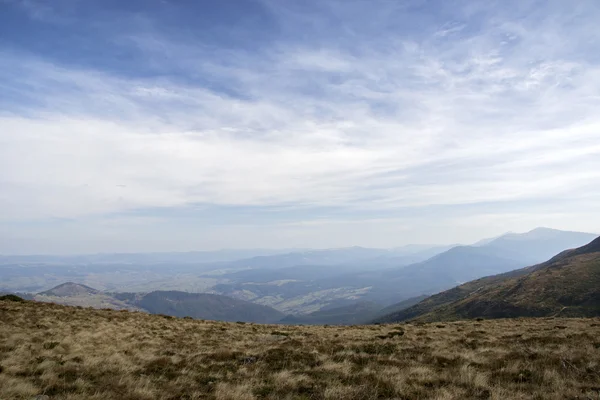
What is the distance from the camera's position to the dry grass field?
10.3m

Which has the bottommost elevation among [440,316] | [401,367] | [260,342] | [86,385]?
[440,316]

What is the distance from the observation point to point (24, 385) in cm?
1057

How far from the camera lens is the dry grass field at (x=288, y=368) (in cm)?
1030

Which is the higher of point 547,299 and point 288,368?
point 288,368

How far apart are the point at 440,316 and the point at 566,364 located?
103625 millimetres

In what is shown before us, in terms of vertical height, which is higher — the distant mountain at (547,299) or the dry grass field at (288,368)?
the dry grass field at (288,368)

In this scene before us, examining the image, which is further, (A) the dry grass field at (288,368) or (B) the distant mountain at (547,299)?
(B) the distant mountain at (547,299)

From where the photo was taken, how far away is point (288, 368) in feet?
46.5

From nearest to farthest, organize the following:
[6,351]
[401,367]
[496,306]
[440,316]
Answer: [401,367] < [6,351] < [496,306] < [440,316]

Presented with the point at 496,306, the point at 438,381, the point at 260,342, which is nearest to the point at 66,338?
the point at 260,342

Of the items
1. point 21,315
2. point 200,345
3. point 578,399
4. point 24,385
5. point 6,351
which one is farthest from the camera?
point 21,315

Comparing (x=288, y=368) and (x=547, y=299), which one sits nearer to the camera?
(x=288, y=368)

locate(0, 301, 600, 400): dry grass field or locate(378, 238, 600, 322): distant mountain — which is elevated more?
locate(0, 301, 600, 400): dry grass field

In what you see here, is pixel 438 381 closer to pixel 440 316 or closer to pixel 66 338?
pixel 66 338
